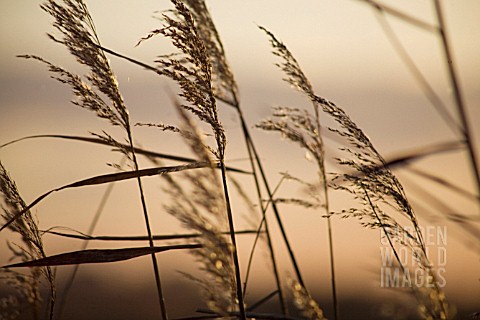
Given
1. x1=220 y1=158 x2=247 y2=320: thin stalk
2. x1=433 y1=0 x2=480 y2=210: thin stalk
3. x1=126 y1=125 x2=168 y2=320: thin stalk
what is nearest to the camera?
x1=433 y1=0 x2=480 y2=210: thin stalk

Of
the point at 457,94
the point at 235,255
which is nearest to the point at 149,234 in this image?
the point at 235,255

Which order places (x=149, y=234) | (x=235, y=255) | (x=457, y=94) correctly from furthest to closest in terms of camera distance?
(x=149, y=234), (x=235, y=255), (x=457, y=94)

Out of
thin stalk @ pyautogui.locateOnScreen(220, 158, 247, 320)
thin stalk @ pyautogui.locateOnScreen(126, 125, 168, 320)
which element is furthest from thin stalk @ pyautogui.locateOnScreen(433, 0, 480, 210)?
thin stalk @ pyautogui.locateOnScreen(126, 125, 168, 320)

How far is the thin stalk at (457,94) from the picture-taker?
124cm

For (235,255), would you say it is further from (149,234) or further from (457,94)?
(457,94)

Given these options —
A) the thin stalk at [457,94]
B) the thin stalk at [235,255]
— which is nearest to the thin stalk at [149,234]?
the thin stalk at [235,255]

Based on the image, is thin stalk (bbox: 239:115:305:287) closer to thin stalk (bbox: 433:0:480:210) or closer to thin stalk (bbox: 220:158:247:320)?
thin stalk (bbox: 220:158:247:320)

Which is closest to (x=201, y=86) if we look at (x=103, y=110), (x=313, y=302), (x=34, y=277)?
(x=103, y=110)

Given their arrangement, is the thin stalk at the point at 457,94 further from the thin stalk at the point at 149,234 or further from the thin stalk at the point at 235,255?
the thin stalk at the point at 149,234

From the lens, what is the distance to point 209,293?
1.78 meters

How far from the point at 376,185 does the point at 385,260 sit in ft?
1.33

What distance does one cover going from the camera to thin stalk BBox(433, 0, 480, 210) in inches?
48.7

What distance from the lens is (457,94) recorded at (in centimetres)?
123

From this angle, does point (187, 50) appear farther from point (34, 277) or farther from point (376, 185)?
point (34, 277)
